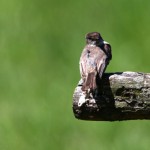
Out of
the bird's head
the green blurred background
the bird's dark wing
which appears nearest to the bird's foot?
the bird's dark wing

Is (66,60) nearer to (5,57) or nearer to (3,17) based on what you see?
(5,57)

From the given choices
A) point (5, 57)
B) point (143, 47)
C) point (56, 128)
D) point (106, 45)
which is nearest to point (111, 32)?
point (143, 47)

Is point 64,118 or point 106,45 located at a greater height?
point 106,45

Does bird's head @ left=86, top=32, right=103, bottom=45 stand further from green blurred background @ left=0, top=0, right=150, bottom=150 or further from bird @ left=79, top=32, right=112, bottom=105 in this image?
green blurred background @ left=0, top=0, right=150, bottom=150

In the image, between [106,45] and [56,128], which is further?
[56,128]

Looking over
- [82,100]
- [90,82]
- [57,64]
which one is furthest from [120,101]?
[57,64]

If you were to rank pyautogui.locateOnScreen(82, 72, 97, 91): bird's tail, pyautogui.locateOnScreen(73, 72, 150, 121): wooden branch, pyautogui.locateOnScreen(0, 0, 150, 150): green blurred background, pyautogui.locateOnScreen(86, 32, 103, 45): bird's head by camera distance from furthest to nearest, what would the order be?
1. pyautogui.locateOnScreen(0, 0, 150, 150): green blurred background
2. pyautogui.locateOnScreen(86, 32, 103, 45): bird's head
3. pyautogui.locateOnScreen(82, 72, 97, 91): bird's tail
4. pyautogui.locateOnScreen(73, 72, 150, 121): wooden branch
